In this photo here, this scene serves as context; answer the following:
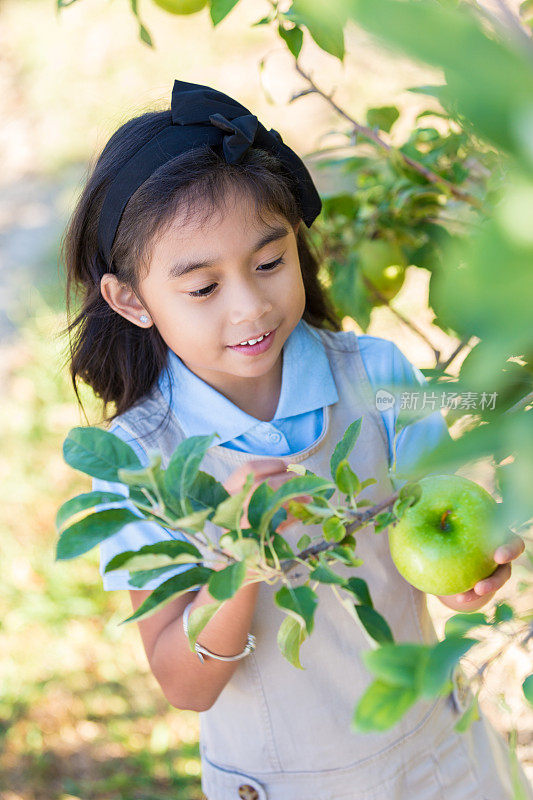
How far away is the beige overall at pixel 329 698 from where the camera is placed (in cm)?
99

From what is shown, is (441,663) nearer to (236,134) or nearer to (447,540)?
(447,540)

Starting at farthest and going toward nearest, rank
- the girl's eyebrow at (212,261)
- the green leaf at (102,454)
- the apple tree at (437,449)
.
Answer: the girl's eyebrow at (212,261) → the green leaf at (102,454) → the apple tree at (437,449)

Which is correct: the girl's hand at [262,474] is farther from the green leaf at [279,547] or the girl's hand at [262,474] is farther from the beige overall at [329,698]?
the beige overall at [329,698]

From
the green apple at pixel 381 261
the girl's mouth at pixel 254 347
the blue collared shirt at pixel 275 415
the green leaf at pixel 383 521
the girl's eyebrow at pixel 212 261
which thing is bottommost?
the blue collared shirt at pixel 275 415

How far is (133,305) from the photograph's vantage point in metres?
0.98

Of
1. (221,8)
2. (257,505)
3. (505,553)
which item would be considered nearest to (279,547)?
(257,505)

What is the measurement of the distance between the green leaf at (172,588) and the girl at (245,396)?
0.91 feet

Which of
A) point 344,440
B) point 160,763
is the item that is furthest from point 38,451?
point 344,440

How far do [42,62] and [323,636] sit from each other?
4.42m

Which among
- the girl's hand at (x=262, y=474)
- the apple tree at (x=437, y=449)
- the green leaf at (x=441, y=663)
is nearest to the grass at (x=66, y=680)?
the girl's hand at (x=262, y=474)

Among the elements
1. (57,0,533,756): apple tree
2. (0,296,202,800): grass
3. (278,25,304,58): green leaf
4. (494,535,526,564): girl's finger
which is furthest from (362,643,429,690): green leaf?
(0,296,202,800): grass

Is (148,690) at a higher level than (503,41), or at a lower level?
lower

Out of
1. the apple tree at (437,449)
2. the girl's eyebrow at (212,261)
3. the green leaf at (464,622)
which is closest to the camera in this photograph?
the apple tree at (437,449)

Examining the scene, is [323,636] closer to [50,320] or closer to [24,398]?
[24,398]
